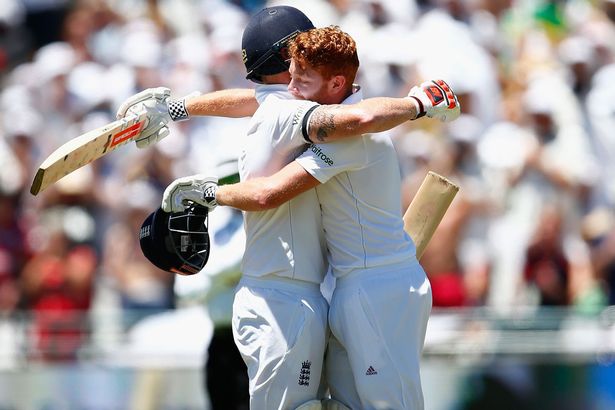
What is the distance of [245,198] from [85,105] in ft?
19.3

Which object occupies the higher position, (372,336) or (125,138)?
(125,138)

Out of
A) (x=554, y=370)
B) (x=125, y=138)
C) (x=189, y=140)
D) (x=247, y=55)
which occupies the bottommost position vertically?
(x=554, y=370)

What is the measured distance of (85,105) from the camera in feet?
34.3

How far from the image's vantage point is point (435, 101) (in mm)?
4926

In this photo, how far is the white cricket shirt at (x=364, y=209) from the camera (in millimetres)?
4953

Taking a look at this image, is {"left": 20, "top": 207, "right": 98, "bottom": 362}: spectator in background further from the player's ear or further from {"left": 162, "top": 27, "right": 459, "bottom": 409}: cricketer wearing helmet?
the player's ear

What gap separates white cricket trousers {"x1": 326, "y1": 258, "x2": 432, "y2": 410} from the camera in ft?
16.0

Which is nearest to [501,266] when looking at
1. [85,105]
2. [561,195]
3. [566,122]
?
[561,195]

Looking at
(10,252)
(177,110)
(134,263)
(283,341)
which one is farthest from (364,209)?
(10,252)

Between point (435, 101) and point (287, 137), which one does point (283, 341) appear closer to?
point (287, 137)

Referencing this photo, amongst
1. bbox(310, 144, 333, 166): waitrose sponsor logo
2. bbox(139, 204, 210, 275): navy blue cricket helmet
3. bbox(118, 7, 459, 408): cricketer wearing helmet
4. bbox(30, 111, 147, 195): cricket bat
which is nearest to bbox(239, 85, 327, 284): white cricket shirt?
bbox(118, 7, 459, 408): cricketer wearing helmet

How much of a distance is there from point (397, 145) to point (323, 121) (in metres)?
4.31

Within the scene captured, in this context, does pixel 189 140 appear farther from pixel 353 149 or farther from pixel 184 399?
pixel 353 149

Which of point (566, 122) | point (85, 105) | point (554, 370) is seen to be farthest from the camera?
point (85, 105)
